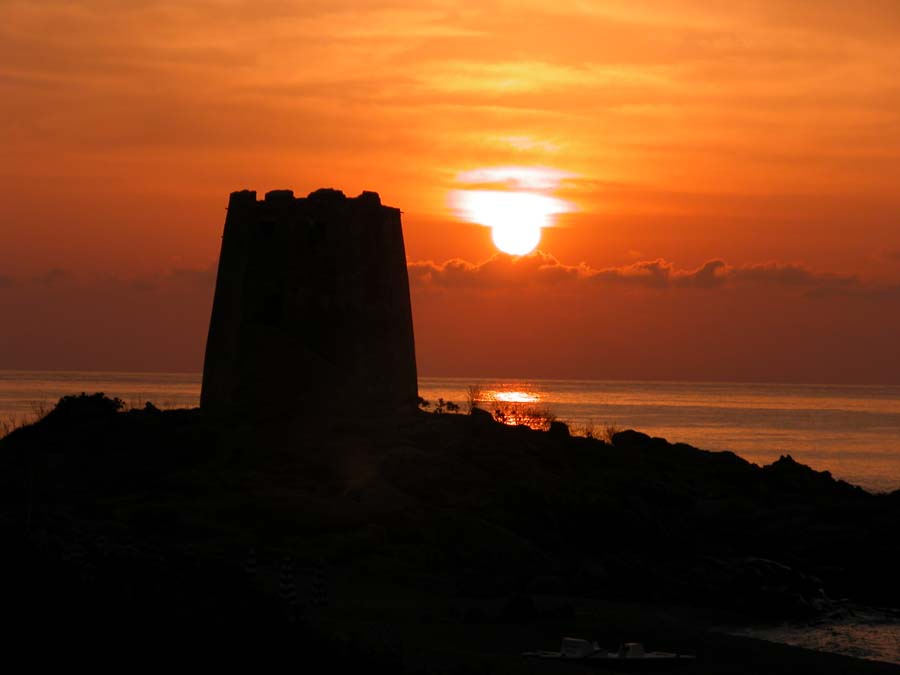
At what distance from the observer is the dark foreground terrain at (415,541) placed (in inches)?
752

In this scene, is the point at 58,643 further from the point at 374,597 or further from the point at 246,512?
the point at 246,512

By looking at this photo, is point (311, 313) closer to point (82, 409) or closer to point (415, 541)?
point (82, 409)

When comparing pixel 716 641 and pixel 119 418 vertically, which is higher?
pixel 119 418

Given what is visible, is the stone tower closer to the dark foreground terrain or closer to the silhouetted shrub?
the dark foreground terrain

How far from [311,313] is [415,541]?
33.4 ft

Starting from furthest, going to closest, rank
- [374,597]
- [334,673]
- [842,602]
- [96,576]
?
[842,602] → [374,597] → [96,576] → [334,673]

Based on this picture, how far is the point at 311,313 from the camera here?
Result: 36.5 m

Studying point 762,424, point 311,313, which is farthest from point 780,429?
point 311,313

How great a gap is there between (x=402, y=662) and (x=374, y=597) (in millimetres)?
6566

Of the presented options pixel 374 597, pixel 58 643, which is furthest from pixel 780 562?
pixel 58 643

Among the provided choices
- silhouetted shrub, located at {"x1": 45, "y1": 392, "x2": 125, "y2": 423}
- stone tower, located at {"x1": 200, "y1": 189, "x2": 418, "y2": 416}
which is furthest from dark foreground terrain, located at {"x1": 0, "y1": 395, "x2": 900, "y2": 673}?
stone tower, located at {"x1": 200, "y1": 189, "x2": 418, "y2": 416}

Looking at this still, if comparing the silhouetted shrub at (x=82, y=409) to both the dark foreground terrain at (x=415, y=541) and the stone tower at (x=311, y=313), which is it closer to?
the dark foreground terrain at (x=415, y=541)

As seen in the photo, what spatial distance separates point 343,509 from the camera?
29031 millimetres

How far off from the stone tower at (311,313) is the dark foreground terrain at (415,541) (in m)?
1.19
